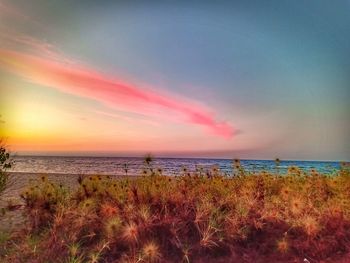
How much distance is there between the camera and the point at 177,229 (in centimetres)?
539

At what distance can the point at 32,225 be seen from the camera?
615cm

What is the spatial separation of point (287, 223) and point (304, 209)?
73 centimetres

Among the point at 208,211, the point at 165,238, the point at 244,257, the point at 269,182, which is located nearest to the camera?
the point at 244,257

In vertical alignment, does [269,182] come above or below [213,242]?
above

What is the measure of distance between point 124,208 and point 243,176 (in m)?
3.99

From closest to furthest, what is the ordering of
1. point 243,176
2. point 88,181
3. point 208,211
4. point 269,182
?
1. point 208,211
2. point 88,181
3. point 269,182
4. point 243,176

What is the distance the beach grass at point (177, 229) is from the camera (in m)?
5.11

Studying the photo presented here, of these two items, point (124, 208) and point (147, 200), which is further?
point (147, 200)

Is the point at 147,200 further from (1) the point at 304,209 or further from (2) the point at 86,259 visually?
(1) the point at 304,209

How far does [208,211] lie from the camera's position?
5809 mm

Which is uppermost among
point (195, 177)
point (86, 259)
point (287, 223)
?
point (195, 177)

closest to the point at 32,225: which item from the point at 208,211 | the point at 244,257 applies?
the point at 208,211

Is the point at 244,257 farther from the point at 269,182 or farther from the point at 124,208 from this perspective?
the point at 269,182

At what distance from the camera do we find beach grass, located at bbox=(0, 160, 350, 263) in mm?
5113
